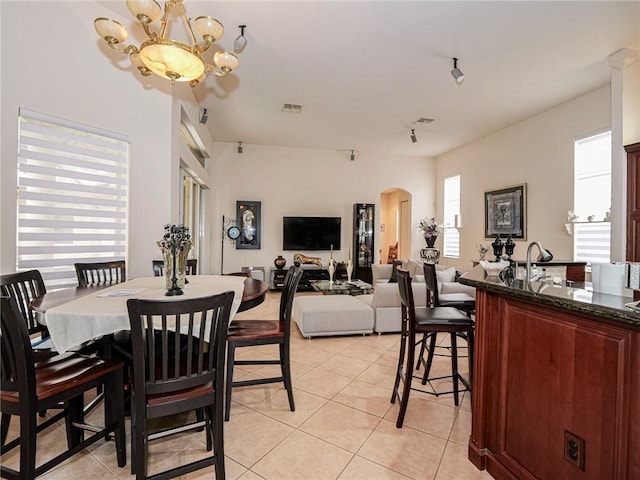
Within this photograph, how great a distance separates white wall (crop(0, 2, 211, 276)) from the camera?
2.46 meters

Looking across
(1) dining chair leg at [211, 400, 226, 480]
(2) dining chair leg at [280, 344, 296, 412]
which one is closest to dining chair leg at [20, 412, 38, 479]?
(1) dining chair leg at [211, 400, 226, 480]

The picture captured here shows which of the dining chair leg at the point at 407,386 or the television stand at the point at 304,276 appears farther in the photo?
the television stand at the point at 304,276

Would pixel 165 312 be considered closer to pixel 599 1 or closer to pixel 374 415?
pixel 374 415

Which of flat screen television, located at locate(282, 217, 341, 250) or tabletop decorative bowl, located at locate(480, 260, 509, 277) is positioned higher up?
flat screen television, located at locate(282, 217, 341, 250)

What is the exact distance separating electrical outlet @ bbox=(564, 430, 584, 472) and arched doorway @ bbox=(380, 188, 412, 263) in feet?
22.9

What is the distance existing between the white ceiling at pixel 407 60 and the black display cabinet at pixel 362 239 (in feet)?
6.84

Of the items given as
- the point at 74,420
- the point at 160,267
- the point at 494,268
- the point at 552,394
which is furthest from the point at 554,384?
the point at 160,267

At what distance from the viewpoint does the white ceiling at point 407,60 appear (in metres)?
2.86

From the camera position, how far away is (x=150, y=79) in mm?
3475

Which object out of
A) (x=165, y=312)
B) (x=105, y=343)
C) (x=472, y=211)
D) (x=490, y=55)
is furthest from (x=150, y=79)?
(x=472, y=211)

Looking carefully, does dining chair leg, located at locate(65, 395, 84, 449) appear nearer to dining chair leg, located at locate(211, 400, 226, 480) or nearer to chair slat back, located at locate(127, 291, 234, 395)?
chair slat back, located at locate(127, 291, 234, 395)

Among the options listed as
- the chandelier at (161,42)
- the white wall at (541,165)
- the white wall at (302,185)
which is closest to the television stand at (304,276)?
the white wall at (302,185)

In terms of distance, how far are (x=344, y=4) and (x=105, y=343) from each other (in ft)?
10.3

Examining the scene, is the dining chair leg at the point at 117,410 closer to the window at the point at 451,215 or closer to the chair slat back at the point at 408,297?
the chair slat back at the point at 408,297
